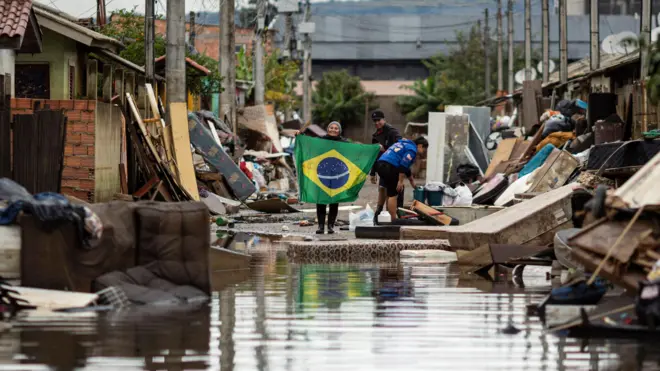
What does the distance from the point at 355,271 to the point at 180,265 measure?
369cm

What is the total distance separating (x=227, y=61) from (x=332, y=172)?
22.7 m

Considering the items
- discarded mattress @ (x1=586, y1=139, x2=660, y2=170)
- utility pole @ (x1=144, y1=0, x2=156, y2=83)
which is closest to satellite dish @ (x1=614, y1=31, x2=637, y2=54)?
discarded mattress @ (x1=586, y1=139, x2=660, y2=170)

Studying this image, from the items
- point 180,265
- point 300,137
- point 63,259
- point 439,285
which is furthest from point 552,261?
point 300,137

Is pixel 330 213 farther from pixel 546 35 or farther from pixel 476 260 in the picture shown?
pixel 546 35

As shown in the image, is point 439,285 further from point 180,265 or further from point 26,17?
point 26,17

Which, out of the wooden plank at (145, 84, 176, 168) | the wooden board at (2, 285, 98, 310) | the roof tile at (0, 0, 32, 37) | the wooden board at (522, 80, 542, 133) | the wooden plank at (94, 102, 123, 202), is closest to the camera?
the wooden board at (2, 285, 98, 310)

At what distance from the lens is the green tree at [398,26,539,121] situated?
300 ft

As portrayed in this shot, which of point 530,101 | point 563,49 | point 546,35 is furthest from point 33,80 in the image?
point 546,35

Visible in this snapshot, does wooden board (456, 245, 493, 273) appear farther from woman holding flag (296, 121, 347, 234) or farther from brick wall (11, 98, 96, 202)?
brick wall (11, 98, 96, 202)

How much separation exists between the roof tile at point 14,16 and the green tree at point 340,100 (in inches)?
3094

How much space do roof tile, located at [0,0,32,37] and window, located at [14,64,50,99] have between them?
33.2 ft

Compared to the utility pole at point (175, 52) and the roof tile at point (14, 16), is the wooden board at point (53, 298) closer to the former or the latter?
the roof tile at point (14, 16)

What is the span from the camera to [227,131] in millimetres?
39281

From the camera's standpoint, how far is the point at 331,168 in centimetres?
2127
